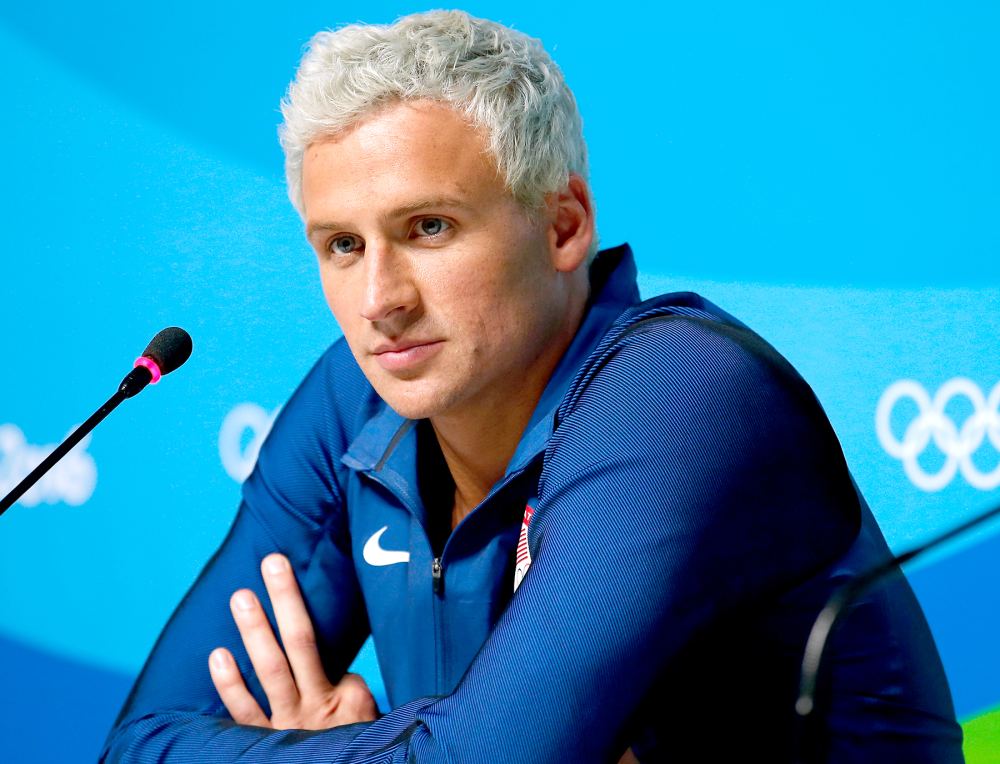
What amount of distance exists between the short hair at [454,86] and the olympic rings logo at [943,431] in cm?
107

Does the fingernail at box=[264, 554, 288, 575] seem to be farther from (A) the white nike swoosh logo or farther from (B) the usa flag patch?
(B) the usa flag patch

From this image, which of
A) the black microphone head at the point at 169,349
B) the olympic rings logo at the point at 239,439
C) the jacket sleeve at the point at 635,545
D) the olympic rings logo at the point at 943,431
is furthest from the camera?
the olympic rings logo at the point at 239,439

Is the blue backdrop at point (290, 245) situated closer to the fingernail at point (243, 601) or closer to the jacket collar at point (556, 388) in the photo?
the jacket collar at point (556, 388)

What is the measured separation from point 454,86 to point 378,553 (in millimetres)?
568

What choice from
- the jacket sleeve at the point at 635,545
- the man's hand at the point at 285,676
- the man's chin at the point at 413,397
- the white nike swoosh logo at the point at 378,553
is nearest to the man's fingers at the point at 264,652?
the man's hand at the point at 285,676

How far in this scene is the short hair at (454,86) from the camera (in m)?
1.33

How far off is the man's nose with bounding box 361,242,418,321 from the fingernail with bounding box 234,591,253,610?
1.38ft

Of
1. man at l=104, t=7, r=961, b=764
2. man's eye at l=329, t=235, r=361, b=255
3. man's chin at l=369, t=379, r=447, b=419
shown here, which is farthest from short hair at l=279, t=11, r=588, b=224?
man's chin at l=369, t=379, r=447, b=419

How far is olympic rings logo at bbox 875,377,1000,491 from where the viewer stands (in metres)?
2.18

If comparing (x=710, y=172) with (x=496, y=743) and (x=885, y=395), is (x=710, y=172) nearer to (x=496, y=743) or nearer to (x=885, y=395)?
(x=885, y=395)

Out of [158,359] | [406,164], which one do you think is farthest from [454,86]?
[158,359]

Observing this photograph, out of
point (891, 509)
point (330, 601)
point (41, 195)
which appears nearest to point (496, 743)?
point (330, 601)

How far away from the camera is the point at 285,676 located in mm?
1488

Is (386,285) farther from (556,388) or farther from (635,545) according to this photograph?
(635,545)
